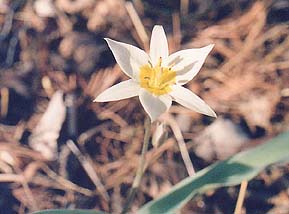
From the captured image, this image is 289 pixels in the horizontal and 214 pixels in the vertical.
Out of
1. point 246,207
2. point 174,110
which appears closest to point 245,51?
point 174,110

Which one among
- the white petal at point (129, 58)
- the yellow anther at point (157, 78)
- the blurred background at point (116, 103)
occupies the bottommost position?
the blurred background at point (116, 103)

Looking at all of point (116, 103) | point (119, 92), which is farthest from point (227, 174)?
point (116, 103)

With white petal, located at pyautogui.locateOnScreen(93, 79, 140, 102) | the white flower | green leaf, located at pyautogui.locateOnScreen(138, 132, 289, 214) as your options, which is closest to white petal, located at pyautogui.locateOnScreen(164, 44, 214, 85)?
the white flower

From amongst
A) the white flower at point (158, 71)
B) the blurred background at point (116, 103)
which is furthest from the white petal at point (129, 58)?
the blurred background at point (116, 103)

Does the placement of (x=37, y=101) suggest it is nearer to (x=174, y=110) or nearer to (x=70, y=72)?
(x=70, y=72)

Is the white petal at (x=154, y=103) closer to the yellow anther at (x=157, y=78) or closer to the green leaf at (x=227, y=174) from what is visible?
the yellow anther at (x=157, y=78)

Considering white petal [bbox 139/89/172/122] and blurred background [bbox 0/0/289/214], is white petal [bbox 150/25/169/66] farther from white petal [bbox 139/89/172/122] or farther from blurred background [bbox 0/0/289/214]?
blurred background [bbox 0/0/289/214]

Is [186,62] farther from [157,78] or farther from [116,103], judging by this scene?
[116,103]

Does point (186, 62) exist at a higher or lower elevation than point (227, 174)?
higher
